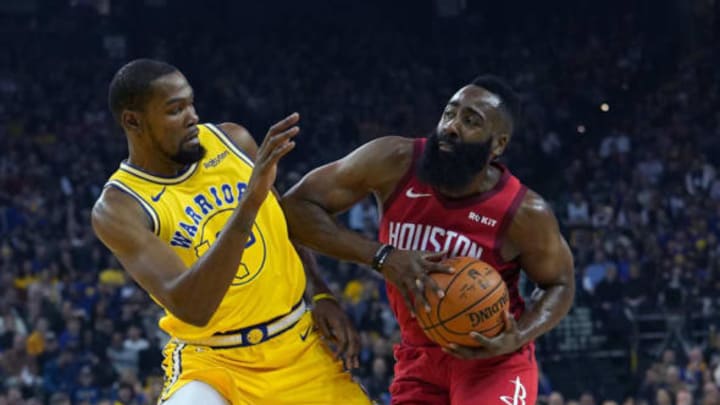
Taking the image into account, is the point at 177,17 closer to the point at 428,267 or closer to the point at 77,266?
the point at 77,266

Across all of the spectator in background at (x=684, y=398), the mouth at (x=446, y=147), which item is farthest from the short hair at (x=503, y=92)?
the spectator in background at (x=684, y=398)

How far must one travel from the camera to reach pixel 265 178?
12.1ft

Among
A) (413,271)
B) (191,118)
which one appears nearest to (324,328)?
(413,271)

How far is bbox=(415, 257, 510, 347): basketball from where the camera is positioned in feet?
13.5

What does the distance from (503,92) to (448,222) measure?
1.82ft

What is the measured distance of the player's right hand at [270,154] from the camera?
3.62 metres

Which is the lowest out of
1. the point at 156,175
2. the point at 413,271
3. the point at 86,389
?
the point at 86,389

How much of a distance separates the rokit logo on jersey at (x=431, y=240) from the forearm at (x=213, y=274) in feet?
2.88

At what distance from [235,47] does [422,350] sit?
56.5ft

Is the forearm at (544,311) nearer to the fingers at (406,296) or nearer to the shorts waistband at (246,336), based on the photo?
the fingers at (406,296)

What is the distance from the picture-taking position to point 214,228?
428 centimetres

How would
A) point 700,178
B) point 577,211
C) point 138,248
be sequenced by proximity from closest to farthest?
→ 1. point 138,248
2. point 577,211
3. point 700,178

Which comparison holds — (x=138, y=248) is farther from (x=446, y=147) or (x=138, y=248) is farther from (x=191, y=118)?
(x=446, y=147)

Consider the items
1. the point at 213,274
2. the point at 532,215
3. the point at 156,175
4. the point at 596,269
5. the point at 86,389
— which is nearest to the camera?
the point at 213,274
